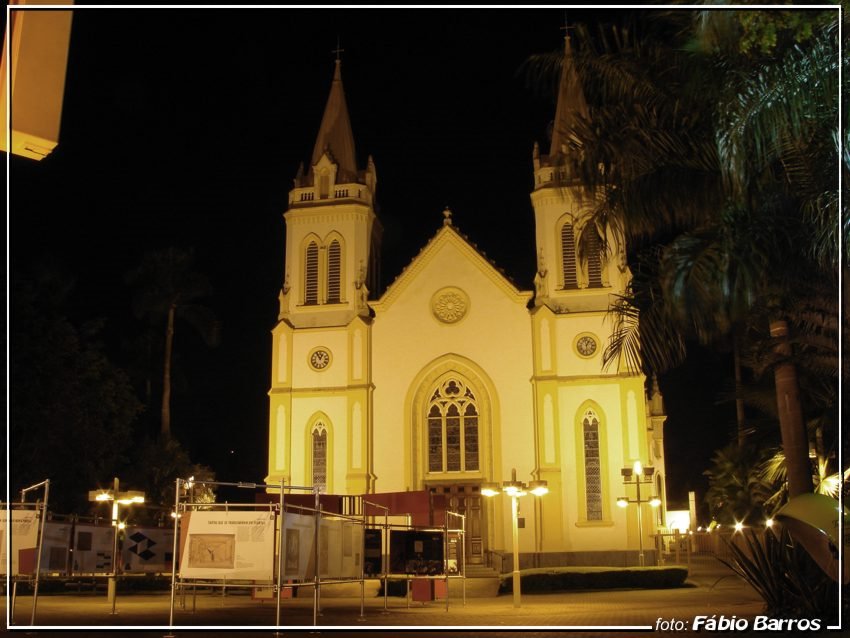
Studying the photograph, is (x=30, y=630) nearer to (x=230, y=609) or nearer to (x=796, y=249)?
(x=230, y=609)

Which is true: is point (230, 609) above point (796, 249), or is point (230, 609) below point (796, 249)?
below

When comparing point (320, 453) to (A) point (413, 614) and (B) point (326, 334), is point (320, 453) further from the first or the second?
(A) point (413, 614)

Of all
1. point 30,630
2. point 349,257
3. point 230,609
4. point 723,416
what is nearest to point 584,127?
point 30,630

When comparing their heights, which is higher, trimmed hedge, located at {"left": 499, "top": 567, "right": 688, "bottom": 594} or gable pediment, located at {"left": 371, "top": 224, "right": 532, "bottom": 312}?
gable pediment, located at {"left": 371, "top": 224, "right": 532, "bottom": 312}

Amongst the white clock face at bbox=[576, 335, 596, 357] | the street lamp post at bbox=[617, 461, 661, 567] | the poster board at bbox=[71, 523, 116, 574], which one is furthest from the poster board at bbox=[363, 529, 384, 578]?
the white clock face at bbox=[576, 335, 596, 357]

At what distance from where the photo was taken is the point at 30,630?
45.4 feet

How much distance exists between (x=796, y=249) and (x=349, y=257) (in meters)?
26.4

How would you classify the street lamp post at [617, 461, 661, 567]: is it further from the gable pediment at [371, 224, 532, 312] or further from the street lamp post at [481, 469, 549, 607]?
the gable pediment at [371, 224, 532, 312]

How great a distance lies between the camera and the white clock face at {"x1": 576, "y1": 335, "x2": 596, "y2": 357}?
3494 cm

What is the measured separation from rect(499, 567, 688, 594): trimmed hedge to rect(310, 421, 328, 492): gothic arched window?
10.3 metres

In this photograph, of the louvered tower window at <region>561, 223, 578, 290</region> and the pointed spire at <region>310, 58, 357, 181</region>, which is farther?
the pointed spire at <region>310, 58, 357, 181</region>

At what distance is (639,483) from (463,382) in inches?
315

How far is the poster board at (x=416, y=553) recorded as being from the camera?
1920 cm

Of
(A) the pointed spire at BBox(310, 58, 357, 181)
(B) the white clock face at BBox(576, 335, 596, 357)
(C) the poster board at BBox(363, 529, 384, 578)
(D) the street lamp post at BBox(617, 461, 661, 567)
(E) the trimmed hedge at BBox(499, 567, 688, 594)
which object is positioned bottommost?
(E) the trimmed hedge at BBox(499, 567, 688, 594)
